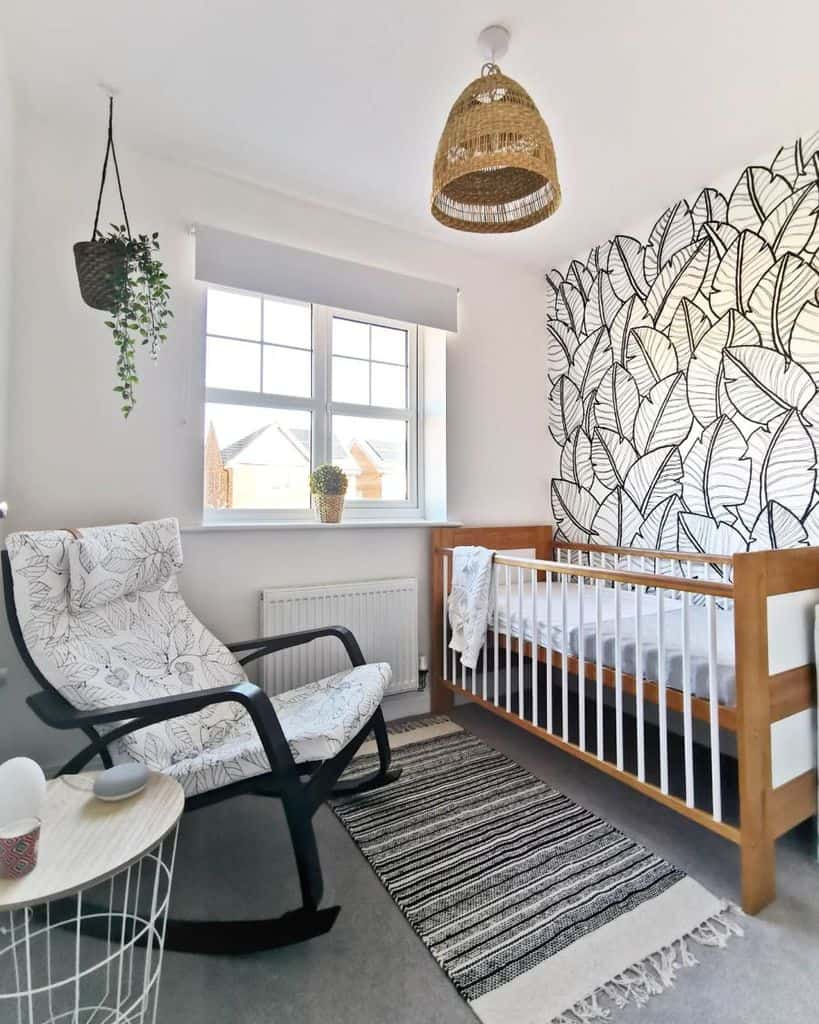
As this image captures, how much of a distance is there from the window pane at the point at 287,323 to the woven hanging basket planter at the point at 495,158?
3.62 feet

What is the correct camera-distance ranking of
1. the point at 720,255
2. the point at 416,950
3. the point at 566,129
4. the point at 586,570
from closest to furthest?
the point at 416,950 < the point at 586,570 < the point at 566,129 < the point at 720,255

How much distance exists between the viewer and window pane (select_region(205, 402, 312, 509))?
2.34m

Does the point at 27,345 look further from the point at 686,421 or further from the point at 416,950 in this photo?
the point at 686,421

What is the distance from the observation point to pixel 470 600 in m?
2.31

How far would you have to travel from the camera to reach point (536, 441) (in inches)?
123

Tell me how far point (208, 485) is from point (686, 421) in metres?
2.23

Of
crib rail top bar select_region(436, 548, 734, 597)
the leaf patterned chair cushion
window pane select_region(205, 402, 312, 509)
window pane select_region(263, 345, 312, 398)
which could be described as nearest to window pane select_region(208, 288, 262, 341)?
window pane select_region(263, 345, 312, 398)

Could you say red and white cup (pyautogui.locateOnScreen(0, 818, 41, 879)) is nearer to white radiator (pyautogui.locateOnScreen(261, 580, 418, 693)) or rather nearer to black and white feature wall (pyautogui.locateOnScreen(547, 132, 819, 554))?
white radiator (pyautogui.locateOnScreen(261, 580, 418, 693))

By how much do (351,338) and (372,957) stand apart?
8.11 feet

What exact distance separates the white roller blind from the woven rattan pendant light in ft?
3.11

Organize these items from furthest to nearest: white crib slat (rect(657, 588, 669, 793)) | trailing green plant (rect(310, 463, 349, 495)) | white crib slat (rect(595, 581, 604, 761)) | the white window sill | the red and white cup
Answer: trailing green plant (rect(310, 463, 349, 495)) → the white window sill → white crib slat (rect(595, 581, 604, 761)) → white crib slat (rect(657, 588, 669, 793)) → the red and white cup

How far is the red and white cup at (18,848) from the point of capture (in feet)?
2.58

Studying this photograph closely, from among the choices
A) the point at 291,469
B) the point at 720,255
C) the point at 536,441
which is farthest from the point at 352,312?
the point at 720,255

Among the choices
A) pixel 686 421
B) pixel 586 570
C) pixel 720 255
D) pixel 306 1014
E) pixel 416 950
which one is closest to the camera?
pixel 306 1014
